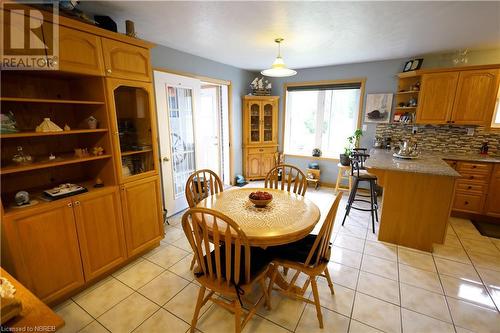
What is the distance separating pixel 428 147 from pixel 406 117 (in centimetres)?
63

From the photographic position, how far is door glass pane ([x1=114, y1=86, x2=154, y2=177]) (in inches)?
87.4

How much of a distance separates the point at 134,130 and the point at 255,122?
112 inches

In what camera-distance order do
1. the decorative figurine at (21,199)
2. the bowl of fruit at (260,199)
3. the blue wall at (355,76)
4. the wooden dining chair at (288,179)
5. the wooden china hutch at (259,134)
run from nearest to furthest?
the decorative figurine at (21,199) < the bowl of fruit at (260,199) < the wooden dining chair at (288,179) < the blue wall at (355,76) < the wooden china hutch at (259,134)

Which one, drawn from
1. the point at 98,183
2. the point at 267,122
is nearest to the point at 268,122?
the point at 267,122

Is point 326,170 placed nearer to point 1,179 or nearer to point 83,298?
point 83,298

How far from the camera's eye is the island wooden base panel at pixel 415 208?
7.83 feet

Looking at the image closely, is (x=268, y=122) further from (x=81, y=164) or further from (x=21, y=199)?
(x=21, y=199)

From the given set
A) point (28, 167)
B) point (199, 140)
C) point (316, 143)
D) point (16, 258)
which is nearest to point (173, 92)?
point (199, 140)

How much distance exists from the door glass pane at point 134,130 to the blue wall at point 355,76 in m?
3.23

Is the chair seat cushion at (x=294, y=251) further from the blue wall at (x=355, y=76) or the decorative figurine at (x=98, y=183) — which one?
the blue wall at (x=355, y=76)

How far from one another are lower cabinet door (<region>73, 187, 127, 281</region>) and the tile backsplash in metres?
4.30

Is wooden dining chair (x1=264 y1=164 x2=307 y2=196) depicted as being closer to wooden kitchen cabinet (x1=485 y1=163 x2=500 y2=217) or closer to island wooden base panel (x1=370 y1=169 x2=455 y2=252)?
island wooden base panel (x1=370 y1=169 x2=455 y2=252)

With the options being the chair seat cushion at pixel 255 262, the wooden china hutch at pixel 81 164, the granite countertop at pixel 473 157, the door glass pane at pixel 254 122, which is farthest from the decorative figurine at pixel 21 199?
the granite countertop at pixel 473 157

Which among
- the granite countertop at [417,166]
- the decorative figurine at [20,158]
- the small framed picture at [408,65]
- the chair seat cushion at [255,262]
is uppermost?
the small framed picture at [408,65]
